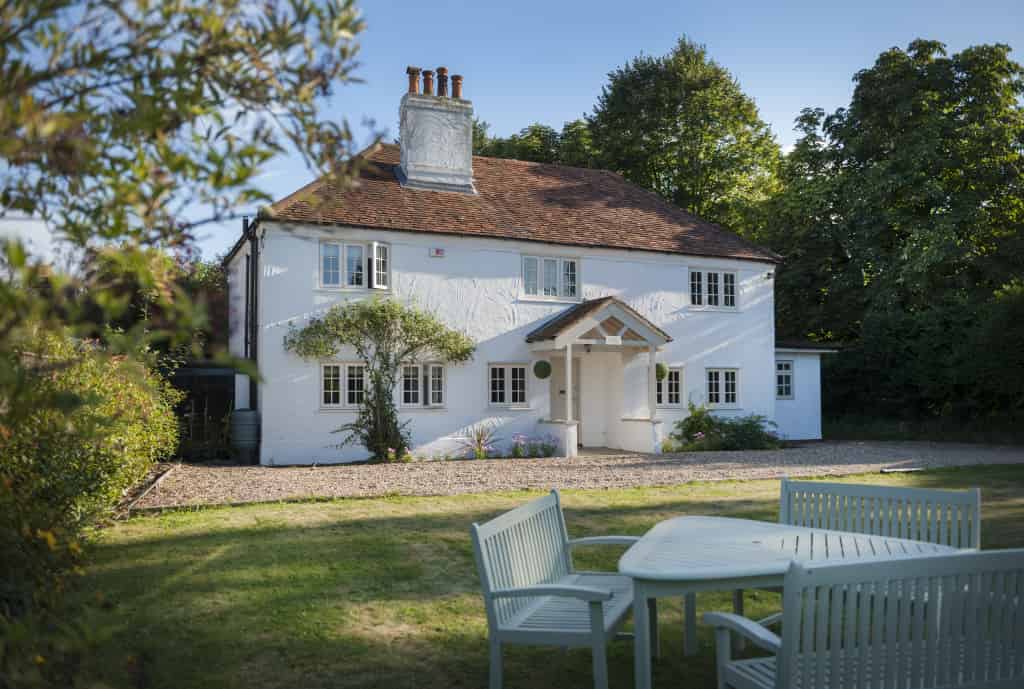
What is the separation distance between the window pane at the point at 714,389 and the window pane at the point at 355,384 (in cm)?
1022

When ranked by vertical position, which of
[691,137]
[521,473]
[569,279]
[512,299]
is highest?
[691,137]

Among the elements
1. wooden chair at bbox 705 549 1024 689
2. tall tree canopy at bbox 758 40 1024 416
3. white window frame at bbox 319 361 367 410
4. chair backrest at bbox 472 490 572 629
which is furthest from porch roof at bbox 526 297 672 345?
wooden chair at bbox 705 549 1024 689

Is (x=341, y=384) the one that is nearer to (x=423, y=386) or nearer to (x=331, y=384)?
(x=331, y=384)

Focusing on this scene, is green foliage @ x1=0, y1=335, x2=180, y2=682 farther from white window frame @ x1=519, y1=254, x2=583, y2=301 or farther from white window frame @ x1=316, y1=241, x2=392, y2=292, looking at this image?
white window frame @ x1=519, y1=254, x2=583, y2=301

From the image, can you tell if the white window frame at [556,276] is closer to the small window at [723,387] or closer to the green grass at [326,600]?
the small window at [723,387]

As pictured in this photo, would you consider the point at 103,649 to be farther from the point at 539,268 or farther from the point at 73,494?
the point at 539,268

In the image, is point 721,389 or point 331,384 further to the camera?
point 721,389

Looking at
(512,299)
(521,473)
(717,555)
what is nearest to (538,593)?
(717,555)

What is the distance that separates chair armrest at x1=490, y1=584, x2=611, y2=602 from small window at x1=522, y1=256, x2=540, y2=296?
16.2 metres

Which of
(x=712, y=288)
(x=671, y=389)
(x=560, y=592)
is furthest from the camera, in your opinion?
(x=712, y=288)

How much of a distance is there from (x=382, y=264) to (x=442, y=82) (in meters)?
5.52

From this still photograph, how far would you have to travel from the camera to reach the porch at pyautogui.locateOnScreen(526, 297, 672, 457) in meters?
19.0

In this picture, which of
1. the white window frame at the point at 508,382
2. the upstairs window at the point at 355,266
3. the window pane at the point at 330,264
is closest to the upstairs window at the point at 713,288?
the white window frame at the point at 508,382

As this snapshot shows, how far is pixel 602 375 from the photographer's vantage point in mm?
21516
